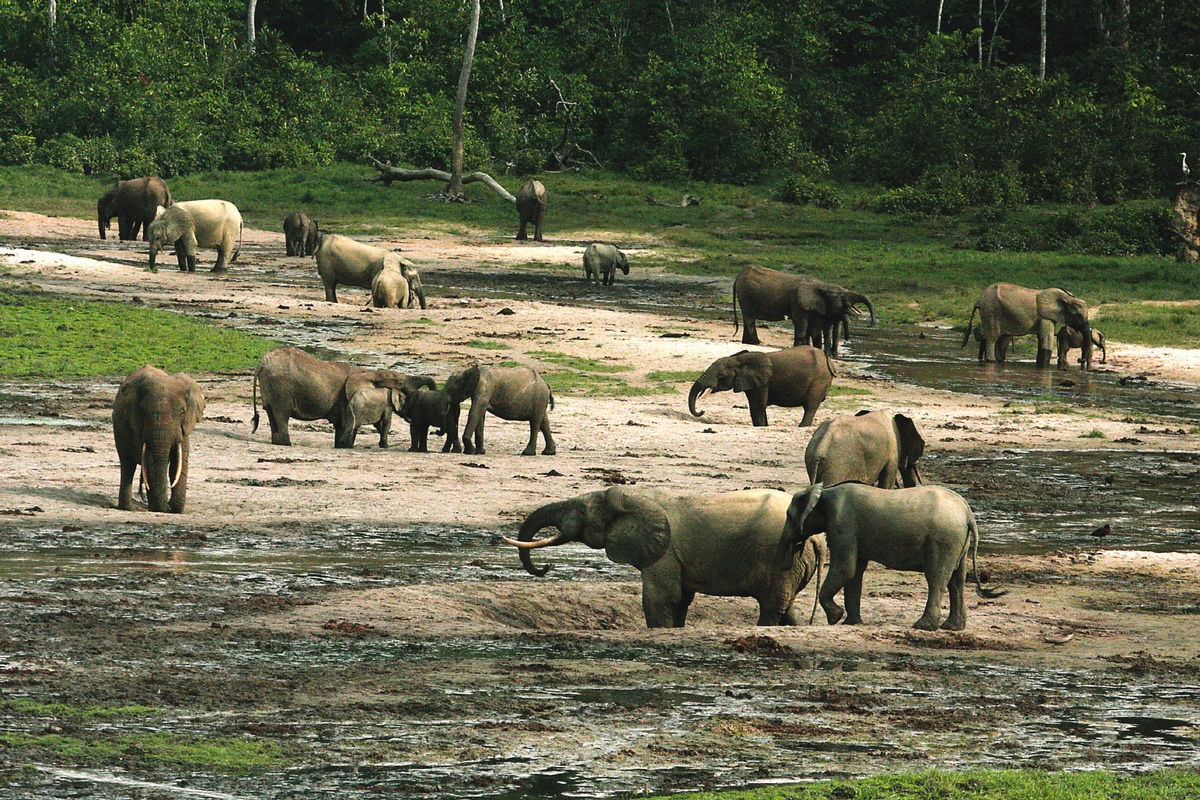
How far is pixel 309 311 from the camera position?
27672mm

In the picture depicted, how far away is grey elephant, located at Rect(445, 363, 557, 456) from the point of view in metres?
18.0

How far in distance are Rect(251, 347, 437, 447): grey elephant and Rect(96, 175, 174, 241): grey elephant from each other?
20.4m

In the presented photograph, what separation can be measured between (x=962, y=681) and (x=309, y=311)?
19.7 metres

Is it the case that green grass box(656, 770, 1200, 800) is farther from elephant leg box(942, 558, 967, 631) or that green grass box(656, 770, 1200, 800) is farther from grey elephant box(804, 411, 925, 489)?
grey elephant box(804, 411, 925, 489)

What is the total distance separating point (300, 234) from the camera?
36.2 meters

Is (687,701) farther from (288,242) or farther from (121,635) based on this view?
(288,242)

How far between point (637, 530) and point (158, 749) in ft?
14.0

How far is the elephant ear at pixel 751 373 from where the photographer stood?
67.8 ft

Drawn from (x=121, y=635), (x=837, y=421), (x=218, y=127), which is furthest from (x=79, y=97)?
(x=121, y=635)

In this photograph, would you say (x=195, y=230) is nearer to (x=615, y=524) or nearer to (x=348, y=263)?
(x=348, y=263)

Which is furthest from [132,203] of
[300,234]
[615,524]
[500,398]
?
[615,524]

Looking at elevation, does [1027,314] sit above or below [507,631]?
above

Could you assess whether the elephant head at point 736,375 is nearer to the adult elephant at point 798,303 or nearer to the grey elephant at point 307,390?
the grey elephant at point 307,390

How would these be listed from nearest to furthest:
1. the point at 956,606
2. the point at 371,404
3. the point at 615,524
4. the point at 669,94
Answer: the point at 956,606
the point at 615,524
the point at 371,404
the point at 669,94
